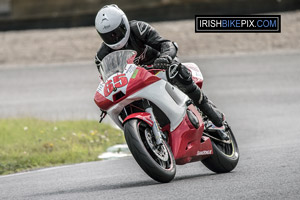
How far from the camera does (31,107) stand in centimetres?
1405

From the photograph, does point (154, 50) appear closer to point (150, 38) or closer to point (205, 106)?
point (150, 38)

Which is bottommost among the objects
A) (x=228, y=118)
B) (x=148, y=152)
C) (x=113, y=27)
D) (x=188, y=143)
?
(x=228, y=118)

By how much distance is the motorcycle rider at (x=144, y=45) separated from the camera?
6.46 meters

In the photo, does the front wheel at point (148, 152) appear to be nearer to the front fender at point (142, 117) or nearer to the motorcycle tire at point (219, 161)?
the front fender at point (142, 117)

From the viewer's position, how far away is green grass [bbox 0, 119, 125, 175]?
9195mm

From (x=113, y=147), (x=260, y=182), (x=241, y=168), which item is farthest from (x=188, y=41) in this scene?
(x=260, y=182)

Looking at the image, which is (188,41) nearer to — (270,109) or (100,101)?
(270,109)

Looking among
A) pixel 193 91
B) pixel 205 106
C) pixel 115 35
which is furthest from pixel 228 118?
pixel 115 35

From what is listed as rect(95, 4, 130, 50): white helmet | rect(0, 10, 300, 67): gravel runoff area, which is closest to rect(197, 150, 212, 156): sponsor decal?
rect(95, 4, 130, 50): white helmet

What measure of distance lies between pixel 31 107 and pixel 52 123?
238cm

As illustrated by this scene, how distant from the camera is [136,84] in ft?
20.0

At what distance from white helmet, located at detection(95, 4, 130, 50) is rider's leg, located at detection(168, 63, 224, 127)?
1.74 ft
